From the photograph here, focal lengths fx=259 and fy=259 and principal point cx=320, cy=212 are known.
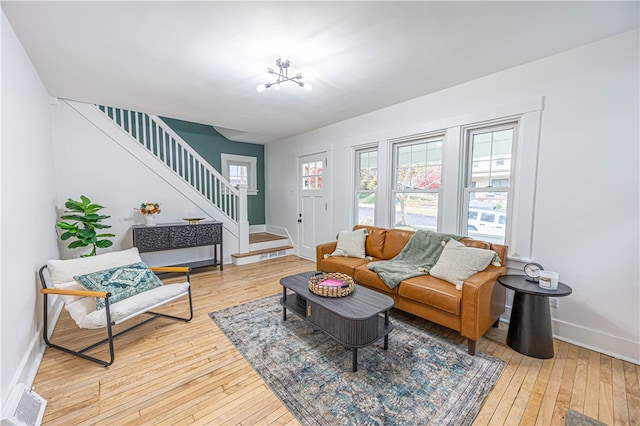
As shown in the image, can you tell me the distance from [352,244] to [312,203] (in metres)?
1.77

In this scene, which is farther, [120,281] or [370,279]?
[370,279]

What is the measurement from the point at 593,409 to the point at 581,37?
271 centimetres

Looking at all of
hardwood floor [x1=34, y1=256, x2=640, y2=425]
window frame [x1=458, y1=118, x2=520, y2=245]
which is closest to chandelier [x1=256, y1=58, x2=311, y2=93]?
window frame [x1=458, y1=118, x2=520, y2=245]

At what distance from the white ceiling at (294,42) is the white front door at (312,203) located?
180 cm

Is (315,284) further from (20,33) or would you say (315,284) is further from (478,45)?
(20,33)

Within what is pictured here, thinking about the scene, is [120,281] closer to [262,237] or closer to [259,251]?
[259,251]

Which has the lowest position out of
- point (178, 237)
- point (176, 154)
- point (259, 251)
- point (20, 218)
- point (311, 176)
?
point (259, 251)

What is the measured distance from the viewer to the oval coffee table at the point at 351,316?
1933 millimetres

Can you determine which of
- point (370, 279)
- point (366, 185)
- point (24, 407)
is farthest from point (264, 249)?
point (24, 407)

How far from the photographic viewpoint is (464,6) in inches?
67.9

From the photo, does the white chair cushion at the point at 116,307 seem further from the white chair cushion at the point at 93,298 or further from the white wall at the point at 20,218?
the white wall at the point at 20,218

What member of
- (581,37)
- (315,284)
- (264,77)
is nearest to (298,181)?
(264,77)

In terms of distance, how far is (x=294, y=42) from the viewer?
6.91ft

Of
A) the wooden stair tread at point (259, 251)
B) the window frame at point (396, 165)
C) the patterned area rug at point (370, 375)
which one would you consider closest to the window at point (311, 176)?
the wooden stair tread at point (259, 251)
